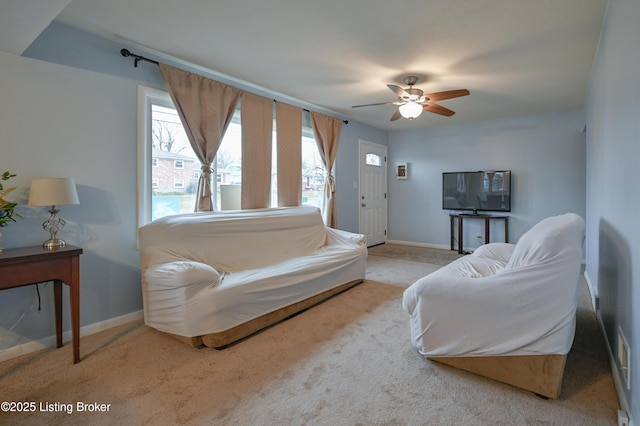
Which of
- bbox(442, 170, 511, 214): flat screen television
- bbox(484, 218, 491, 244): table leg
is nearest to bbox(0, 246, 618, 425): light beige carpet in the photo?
bbox(484, 218, 491, 244): table leg

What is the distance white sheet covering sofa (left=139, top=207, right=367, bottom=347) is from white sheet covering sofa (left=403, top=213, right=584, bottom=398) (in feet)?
3.87

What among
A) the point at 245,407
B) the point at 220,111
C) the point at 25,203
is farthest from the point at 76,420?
the point at 220,111

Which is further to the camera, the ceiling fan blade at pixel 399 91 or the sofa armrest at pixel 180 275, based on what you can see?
the ceiling fan blade at pixel 399 91

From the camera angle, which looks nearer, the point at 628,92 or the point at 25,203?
Answer: the point at 628,92

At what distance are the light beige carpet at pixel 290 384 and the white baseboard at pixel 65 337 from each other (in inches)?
2.8

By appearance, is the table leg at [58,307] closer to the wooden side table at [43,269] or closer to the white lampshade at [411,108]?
the wooden side table at [43,269]

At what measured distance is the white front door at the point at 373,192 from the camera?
19.3ft

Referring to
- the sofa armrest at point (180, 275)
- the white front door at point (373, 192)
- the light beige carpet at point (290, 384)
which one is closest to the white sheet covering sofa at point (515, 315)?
the light beige carpet at point (290, 384)

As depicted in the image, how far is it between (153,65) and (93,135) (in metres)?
0.89

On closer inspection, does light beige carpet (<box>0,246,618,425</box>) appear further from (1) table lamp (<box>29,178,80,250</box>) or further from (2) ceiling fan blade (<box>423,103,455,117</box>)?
(2) ceiling fan blade (<box>423,103,455,117</box>)

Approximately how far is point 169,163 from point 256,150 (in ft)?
3.37

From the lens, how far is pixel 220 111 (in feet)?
10.9

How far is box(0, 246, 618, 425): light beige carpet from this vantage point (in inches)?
61.7

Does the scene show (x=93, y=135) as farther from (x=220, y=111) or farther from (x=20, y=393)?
(x=20, y=393)
